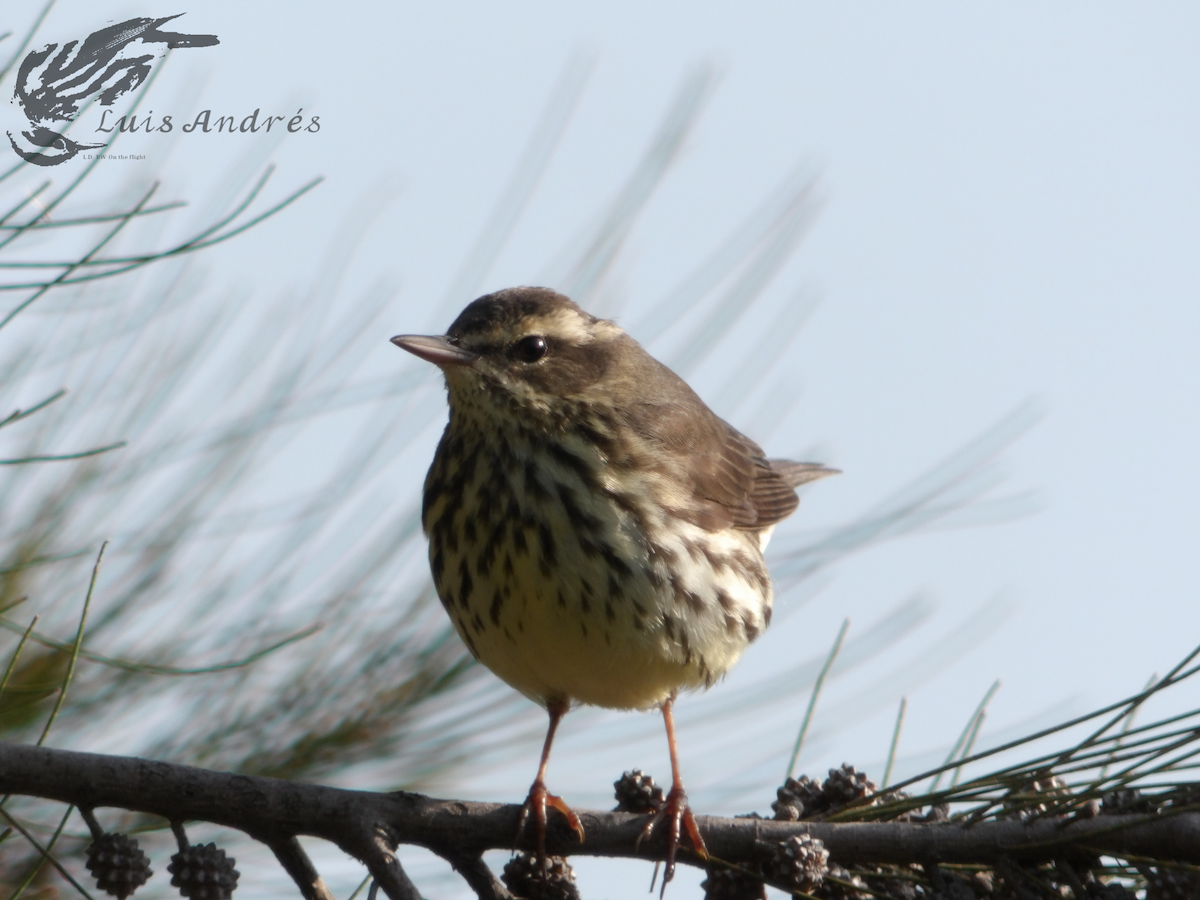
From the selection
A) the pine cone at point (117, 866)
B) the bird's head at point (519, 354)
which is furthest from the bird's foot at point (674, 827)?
the bird's head at point (519, 354)

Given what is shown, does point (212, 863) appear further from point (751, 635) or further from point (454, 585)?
point (751, 635)

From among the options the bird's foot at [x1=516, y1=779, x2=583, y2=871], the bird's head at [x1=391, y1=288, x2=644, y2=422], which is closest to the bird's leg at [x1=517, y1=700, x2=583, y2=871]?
the bird's foot at [x1=516, y1=779, x2=583, y2=871]

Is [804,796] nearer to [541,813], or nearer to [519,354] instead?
[541,813]

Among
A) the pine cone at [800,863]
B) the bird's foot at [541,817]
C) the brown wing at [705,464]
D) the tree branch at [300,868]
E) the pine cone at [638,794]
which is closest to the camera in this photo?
the tree branch at [300,868]

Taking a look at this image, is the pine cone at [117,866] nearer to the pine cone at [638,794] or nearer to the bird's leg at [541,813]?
the bird's leg at [541,813]

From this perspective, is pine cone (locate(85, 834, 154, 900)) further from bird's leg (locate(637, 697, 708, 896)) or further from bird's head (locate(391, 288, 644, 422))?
bird's head (locate(391, 288, 644, 422))
